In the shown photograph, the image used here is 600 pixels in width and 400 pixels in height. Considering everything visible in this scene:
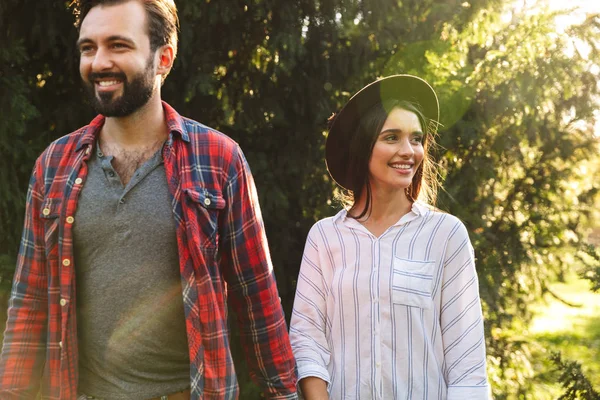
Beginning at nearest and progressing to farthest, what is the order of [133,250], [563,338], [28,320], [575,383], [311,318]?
[133,250], [28,320], [311,318], [575,383], [563,338]

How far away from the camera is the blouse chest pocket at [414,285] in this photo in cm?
269

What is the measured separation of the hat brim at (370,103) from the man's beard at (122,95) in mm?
900

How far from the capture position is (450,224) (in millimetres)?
2787

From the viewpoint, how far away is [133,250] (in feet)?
7.74

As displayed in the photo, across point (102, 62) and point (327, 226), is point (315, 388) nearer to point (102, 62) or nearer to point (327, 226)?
point (327, 226)

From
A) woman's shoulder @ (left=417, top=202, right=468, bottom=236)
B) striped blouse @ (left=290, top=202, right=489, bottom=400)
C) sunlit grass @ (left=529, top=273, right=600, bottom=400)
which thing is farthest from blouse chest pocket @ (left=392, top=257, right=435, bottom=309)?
sunlit grass @ (left=529, top=273, right=600, bottom=400)

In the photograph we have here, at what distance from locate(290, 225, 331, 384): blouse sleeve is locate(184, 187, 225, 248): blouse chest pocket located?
539 millimetres

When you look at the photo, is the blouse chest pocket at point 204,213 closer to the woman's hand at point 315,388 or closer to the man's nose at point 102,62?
the man's nose at point 102,62

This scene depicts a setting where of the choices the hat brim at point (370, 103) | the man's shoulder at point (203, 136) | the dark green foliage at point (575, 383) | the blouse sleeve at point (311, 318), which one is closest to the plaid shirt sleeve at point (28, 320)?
the man's shoulder at point (203, 136)

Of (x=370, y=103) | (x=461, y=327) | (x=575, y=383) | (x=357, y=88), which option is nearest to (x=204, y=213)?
(x=370, y=103)

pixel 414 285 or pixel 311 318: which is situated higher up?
pixel 414 285

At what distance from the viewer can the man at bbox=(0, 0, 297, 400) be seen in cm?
238

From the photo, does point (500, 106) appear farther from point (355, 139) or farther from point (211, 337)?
point (211, 337)

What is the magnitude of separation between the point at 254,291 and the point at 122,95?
32.3 inches
